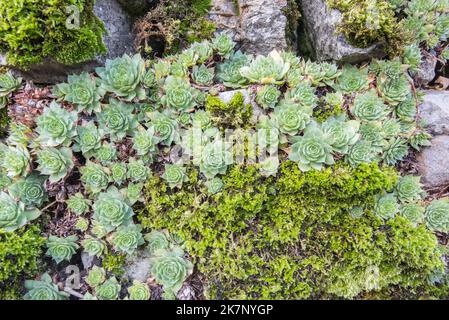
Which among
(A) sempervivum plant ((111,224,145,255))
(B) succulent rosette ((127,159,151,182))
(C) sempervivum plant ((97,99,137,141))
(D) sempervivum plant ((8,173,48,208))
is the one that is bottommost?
(A) sempervivum plant ((111,224,145,255))

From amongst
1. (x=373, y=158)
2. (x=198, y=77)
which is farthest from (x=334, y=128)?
(x=198, y=77)

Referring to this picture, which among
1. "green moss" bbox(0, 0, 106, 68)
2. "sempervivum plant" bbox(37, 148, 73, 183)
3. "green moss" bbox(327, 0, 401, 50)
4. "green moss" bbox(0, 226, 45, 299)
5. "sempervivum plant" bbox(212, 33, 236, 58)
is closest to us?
"green moss" bbox(0, 0, 106, 68)

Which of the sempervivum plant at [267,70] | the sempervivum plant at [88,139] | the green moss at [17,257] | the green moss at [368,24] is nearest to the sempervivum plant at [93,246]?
the green moss at [17,257]

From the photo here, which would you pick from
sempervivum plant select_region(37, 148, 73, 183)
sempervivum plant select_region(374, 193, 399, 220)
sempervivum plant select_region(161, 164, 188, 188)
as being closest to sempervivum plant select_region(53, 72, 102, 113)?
sempervivum plant select_region(37, 148, 73, 183)

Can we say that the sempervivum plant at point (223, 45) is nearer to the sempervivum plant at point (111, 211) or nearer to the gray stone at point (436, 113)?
the sempervivum plant at point (111, 211)

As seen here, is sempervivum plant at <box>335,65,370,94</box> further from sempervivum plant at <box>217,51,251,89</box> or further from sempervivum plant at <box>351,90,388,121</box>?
sempervivum plant at <box>217,51,251,89</box>

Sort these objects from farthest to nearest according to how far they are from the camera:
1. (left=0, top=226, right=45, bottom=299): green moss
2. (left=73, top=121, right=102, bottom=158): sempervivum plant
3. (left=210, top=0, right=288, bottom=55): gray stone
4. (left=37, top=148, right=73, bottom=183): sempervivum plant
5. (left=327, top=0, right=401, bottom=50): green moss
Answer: (left=210, top=0, right=288, bottom=55): gray stone, (left=327, top=0, right=401, bottom=50): green moss, (left=73, top=121, right=102, bottom=158): sempervivum plant, (left=37, top=148, right=73, bottom=183): sempervivum plant, (left=0, top=226, right=45, bottom=299): green moss
